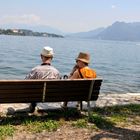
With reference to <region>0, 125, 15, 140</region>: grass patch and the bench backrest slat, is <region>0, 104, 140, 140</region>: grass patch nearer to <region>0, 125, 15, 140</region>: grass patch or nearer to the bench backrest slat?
<region>0, 125, 15, 140</region>: grass patch

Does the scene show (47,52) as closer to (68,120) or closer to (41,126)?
(68,120)

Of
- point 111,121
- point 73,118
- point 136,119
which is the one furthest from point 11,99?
point 136,119

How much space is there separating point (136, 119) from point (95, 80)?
4.50 ft

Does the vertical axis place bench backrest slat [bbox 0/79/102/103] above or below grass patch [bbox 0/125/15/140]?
above

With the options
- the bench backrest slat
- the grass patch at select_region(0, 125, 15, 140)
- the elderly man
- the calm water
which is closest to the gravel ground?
the grass patch at select_region(0, 125, 15, 140)

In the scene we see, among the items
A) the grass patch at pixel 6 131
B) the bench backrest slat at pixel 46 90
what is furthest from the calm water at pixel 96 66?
the grass patch at pixel 6 131

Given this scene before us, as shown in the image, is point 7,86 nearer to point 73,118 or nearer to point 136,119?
point 73,118

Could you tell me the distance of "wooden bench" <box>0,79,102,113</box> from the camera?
26.0ft

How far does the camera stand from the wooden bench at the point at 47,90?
26.0ft

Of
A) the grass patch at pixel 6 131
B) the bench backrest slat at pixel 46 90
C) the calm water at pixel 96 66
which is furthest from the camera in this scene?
the calm water at pixel 96 66

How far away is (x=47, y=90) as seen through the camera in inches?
325

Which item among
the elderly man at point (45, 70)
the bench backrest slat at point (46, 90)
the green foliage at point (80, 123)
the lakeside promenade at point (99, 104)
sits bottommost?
the lakeside promenade at point (99, 104)

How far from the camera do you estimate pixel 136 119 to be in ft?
29.7

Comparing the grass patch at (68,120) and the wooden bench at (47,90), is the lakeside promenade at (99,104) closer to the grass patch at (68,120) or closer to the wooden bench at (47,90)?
the grass patch at (68,120)
